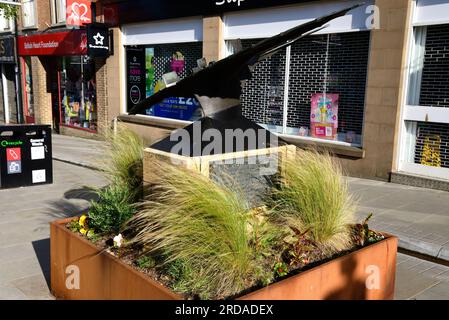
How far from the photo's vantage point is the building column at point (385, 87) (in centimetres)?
847

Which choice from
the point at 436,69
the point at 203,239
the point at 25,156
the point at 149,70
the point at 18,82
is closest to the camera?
the point at 203,239

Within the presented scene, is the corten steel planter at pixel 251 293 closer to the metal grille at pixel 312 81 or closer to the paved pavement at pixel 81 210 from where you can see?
the paved pavement at pixel 81 210

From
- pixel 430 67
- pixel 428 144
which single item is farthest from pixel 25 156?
pixel 430 67

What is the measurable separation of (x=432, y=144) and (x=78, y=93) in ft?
44.7

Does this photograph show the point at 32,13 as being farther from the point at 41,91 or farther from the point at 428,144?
the point at 428,144

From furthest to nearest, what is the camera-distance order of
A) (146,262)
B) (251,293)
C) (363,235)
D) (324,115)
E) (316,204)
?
(324,115) < (363,235) < (316,204) < (146,262) < (251,293)

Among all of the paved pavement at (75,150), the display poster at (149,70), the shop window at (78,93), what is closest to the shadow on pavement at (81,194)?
the paved pavement at (75,150)

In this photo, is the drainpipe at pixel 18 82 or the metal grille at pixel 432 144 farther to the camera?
the drainpipe at pixel 18 82

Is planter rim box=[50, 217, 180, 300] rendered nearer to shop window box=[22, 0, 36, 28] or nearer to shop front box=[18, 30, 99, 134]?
shop front box=[18, 30, 99, 134]

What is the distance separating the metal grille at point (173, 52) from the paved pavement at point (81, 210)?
463 centimetres

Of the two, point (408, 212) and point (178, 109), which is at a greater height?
point (178, 109)

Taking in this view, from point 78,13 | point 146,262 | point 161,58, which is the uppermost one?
point 78,13

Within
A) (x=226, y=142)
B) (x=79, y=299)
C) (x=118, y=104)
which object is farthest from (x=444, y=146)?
(x=118, y=104)

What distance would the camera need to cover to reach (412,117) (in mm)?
8656
